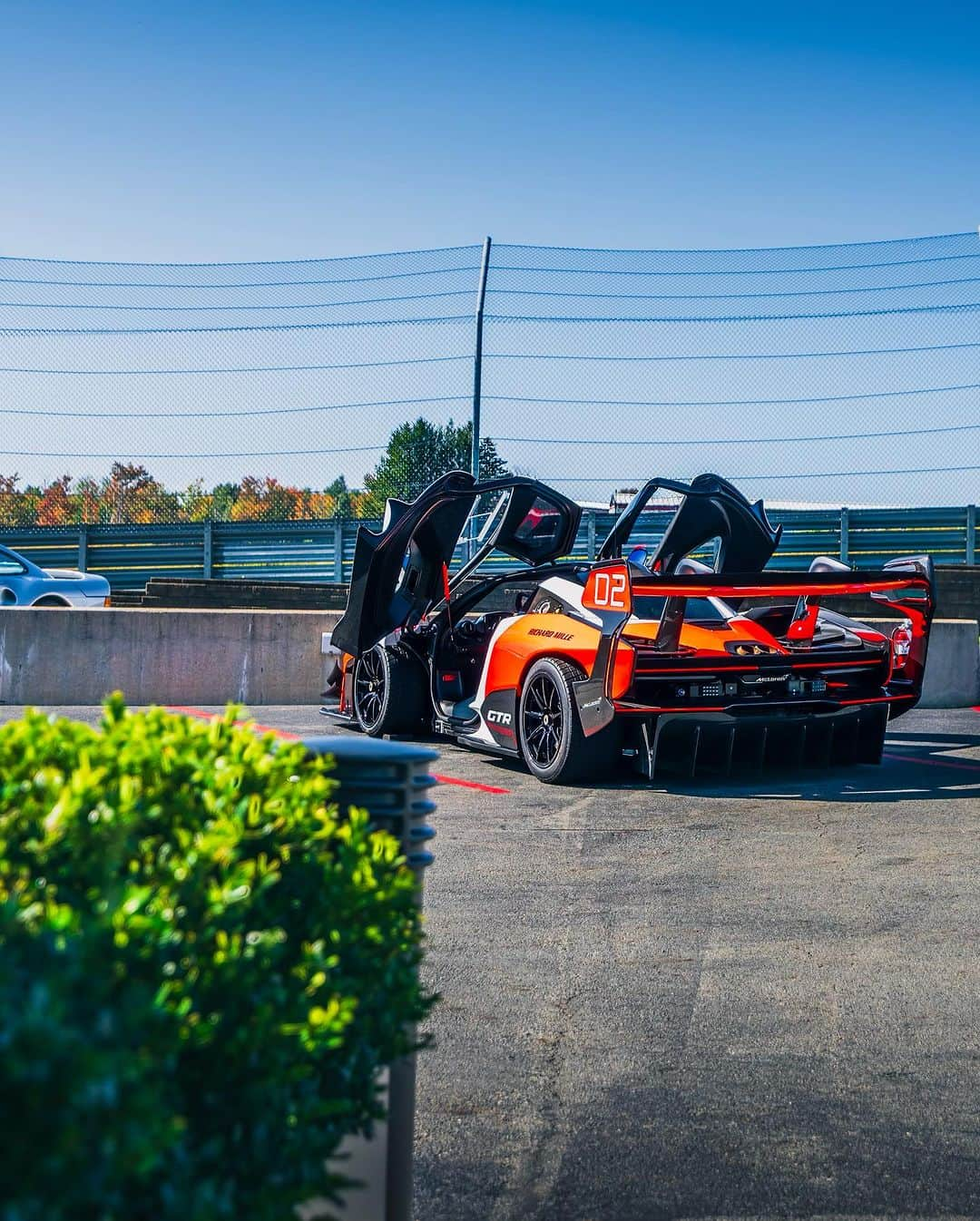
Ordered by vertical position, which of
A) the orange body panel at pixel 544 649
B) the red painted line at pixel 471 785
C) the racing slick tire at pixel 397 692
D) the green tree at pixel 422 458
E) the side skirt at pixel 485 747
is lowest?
the red painted line at pixel 471 785

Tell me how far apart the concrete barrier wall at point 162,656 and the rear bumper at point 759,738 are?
6175 millimetres

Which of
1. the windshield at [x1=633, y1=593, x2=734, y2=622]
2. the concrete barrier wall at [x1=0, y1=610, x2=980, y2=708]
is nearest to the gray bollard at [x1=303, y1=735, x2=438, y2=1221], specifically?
the windshield at [x1=633, y1=593, x2=734, y2=622]

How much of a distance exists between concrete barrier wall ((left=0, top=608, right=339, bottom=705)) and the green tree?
8.34 feet

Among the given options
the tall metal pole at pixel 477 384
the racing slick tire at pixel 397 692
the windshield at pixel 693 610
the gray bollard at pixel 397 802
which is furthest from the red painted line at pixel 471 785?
the tall metal pole at pixel 477 384

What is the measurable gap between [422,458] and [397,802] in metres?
14.6

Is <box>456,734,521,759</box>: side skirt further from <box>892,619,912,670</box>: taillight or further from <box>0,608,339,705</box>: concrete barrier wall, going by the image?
<box>0,608,339,705</box>: concrete barrier wall

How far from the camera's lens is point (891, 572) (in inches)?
372

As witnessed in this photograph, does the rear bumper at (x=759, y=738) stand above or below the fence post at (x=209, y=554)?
below

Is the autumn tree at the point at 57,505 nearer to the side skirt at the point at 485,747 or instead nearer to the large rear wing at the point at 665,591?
the side skirt at the point at 485,747

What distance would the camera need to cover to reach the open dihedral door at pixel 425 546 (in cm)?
1043

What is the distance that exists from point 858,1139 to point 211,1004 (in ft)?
7.33

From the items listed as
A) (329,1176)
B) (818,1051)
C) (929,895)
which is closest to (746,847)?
(929,895)

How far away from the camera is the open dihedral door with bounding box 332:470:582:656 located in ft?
34.2

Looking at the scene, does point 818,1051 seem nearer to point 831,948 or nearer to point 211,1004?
point 831,948
